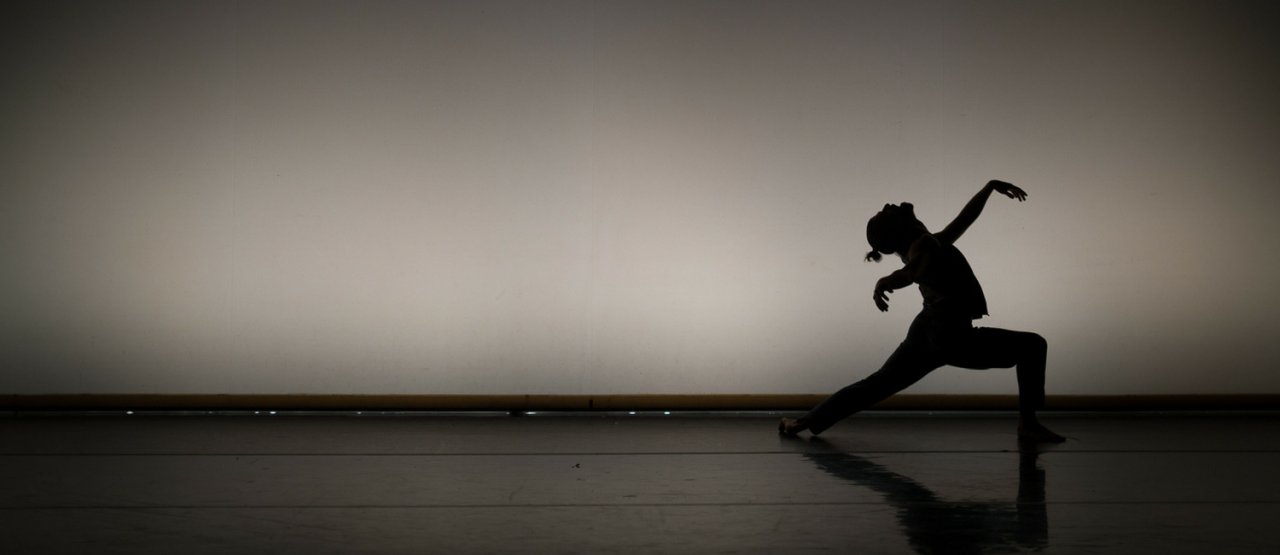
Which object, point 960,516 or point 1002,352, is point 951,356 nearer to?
point 1002,352

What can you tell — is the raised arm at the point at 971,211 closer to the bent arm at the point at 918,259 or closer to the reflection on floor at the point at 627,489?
the bent arm at the point at 918,259

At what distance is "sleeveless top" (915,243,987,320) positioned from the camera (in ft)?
8.54

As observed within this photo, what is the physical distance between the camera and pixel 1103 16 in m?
3.84

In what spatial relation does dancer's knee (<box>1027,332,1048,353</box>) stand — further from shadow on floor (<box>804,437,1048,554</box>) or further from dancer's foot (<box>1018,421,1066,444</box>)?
shadow on floor (<box>804,437,1048,554</box>)

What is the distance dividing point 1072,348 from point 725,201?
5.16 ft

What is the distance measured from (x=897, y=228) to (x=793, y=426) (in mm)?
715

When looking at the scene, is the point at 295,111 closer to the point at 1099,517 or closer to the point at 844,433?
the point at 844,433

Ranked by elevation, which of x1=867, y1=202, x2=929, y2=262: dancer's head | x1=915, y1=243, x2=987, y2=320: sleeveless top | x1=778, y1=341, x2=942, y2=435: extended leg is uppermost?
x1=867, y1=202, x2=929, y2=262: dancer's head

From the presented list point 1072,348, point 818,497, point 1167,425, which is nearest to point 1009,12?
point 1072,348

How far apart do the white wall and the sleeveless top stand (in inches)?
42.5

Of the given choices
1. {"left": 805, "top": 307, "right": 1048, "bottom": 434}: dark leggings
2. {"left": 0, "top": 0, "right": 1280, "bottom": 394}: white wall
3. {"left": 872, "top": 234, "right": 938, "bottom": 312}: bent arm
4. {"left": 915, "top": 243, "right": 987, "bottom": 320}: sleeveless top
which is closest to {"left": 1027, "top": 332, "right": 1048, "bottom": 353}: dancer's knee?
{"left": 805, "top": 307, "right": 1048, "bottom": 434}: dark leggings

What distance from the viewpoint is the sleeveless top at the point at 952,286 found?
2.60 m

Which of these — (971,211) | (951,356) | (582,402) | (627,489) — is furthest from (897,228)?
(582,402)

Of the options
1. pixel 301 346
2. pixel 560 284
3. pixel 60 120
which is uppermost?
pixel 60 120
